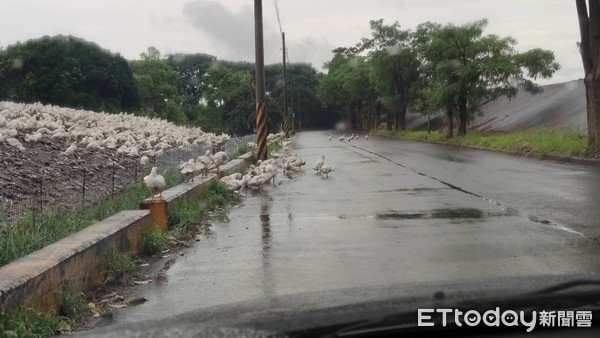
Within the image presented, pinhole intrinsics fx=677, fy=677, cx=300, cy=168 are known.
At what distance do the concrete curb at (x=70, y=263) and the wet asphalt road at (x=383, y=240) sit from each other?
19.2 inches

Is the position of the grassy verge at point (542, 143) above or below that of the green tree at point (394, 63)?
below

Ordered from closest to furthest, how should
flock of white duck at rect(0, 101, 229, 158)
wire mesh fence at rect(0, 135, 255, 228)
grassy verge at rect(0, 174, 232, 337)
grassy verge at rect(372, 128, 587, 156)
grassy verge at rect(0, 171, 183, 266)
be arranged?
1. grassy verge at rect(0, 174, 232, 337)
2. grassy verge at rect(0, 171, 183, 266)
3. wire mesh fence at rect(0, 135, 255, 228)
4. flock of white duck at rect(0, 101, 229, 158)
5. grassy verge at rect(372, 128, 587, 156)

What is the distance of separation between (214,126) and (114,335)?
58.5 metres

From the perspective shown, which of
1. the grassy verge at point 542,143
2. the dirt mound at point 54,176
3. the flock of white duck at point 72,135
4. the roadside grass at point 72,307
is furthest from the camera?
the grassy verge at point 542,143

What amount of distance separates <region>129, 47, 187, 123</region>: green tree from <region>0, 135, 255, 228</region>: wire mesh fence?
4793 cm

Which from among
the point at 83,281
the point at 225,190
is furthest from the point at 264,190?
the point at 83,281

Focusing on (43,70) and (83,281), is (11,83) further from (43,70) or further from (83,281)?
(83,281)

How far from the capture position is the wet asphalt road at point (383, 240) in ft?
19.0

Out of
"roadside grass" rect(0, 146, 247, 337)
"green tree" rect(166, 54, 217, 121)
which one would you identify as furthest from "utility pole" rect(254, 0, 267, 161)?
"green tree" rect(166, 54, 217, 121)

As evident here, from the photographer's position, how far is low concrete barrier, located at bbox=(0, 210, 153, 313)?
4426 millimetres

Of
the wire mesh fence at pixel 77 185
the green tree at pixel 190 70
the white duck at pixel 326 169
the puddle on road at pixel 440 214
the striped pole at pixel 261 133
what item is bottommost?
the puddle on road at pixel 440 214

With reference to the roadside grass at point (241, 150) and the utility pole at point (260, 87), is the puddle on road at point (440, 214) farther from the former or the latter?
the roadside grass at point (241, 150)

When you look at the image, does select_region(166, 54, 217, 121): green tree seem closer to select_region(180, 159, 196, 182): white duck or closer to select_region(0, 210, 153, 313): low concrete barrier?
select_region(180, 159, 196, 182): white duck

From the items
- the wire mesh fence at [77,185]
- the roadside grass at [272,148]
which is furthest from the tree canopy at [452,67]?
the wire mesh fence at [77,185]
